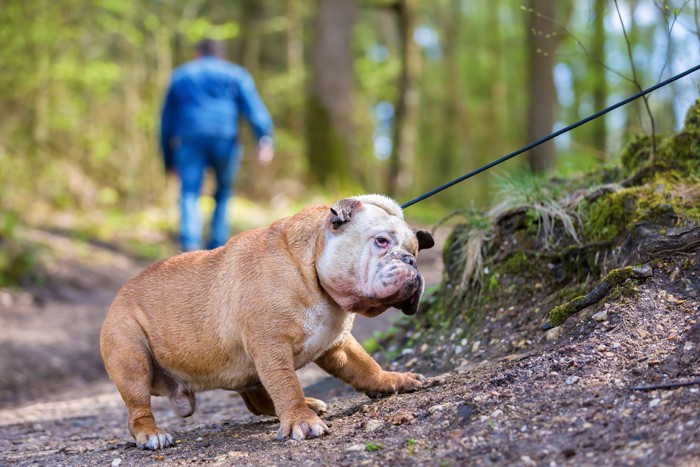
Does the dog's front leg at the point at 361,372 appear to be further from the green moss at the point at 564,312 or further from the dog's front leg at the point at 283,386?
the green moss at the point at 564,312

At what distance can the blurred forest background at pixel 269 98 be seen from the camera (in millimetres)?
14773

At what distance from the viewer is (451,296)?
5695mm

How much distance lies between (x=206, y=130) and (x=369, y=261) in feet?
23.8

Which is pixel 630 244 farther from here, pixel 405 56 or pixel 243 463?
pixel 405 56

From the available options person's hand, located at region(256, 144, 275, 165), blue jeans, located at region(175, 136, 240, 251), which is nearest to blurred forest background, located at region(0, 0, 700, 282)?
blue jeans, located at region(175, 136, 240, 251)

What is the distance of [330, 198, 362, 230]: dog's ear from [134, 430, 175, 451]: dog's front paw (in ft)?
5.07

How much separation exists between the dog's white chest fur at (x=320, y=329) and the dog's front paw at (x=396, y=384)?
0.45m

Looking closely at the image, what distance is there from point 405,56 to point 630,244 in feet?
50.0

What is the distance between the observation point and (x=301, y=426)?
150 inches

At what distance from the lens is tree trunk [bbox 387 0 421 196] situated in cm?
1891

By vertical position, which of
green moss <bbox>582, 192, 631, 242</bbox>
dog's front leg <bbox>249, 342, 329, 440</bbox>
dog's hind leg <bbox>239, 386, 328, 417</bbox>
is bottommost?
dog's hind leg <bbox>239, 386, 328, 417</bbox>

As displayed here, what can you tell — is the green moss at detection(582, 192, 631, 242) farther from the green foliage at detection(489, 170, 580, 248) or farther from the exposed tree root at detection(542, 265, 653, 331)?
the exposed tree root at detection(542, 265, 653, 331)

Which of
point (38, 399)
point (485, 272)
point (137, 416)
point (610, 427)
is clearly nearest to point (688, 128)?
point (485, 272)

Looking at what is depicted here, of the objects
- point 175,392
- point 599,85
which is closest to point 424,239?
point 175,392
